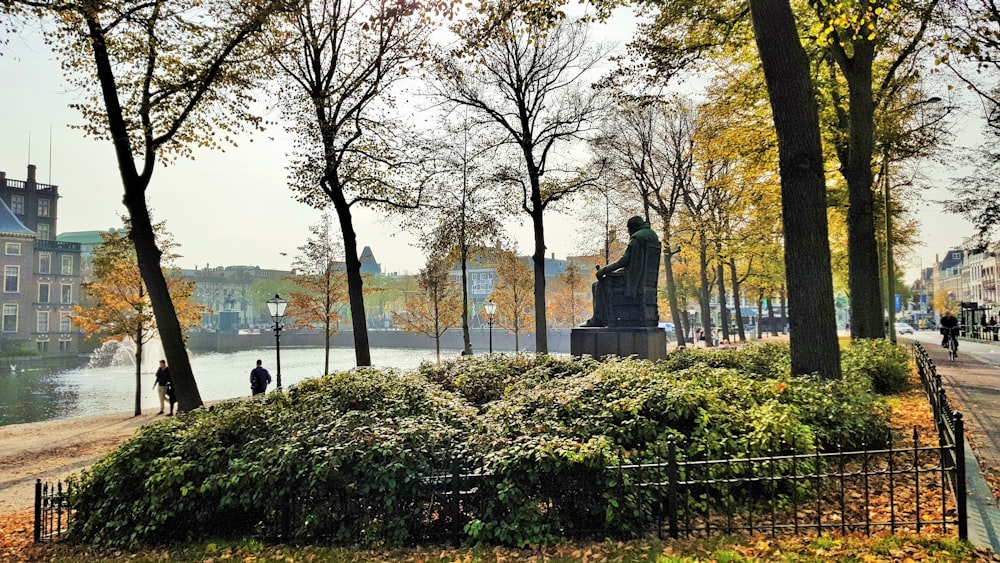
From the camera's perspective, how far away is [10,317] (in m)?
63.7

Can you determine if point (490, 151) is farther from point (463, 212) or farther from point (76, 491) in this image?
point (76, 491)

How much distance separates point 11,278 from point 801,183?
255ft

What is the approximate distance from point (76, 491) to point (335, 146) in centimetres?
1189

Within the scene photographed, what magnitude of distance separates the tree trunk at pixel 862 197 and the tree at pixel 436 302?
2070 centimetres

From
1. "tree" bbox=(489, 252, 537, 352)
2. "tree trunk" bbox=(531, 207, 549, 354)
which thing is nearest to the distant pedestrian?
"tree trunk" bbox=(531, 207, 549, 354)

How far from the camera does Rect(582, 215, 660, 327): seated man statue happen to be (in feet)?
45.4

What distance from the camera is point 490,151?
23844 millimetres

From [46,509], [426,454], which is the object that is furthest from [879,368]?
[46,509]

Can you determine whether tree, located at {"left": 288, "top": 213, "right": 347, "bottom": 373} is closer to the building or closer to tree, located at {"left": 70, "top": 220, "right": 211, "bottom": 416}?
tree, located at {"left": 70, "top": 220, "right": 211, "bottom": 416}

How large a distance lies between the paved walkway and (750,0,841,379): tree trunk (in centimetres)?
Answer: 206

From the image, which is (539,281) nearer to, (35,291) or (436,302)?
(436,302)

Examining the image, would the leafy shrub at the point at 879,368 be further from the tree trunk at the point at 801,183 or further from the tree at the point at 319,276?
the tree at the point at 319,276

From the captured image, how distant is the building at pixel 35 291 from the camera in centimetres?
6278

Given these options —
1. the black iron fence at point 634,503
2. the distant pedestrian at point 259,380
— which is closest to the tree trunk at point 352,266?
the distant pedestrian at point 259,380
